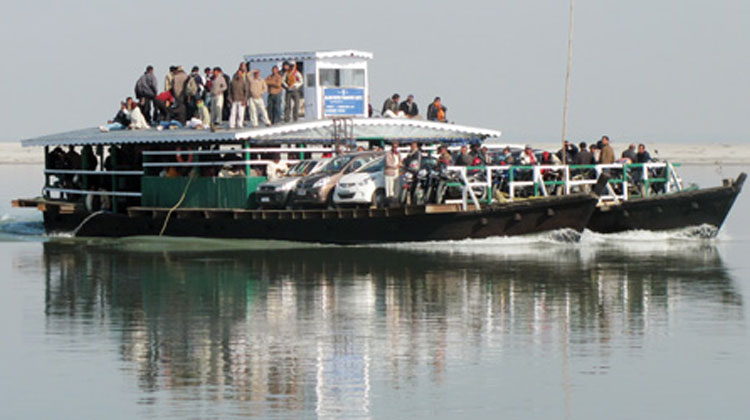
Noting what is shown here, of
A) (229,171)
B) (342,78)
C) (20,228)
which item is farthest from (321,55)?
(20,228)

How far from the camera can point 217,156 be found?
37.1 metres

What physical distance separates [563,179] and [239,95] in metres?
8.37

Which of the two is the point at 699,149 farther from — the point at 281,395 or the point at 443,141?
the point at 281,395

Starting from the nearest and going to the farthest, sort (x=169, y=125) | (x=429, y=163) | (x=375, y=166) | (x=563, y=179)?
(x=429, y=163), (x=375, y=166), (x=563, y=179), (x=169, y=125)

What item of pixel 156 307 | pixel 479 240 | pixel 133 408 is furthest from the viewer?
pixel 479 240

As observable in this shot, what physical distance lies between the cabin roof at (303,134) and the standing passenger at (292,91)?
4.02 feet

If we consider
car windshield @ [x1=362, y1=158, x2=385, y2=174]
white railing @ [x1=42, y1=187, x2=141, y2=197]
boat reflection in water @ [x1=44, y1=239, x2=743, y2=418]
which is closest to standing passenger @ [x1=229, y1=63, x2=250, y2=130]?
white railing @ [x1=42, y1=187, x2=141, y2=197]

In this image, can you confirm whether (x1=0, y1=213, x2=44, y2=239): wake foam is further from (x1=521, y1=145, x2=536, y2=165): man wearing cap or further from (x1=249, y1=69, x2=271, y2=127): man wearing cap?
(x1=521, y1=145, x2=536, y2=165): man wearing cap

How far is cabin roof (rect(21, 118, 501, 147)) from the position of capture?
34375 millimetres

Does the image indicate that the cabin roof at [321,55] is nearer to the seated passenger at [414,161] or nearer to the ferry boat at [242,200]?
the ferry boat at [242,200]

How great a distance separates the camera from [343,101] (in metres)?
37.5

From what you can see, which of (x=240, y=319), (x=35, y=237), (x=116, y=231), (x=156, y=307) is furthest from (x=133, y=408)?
(x=35, y=237)

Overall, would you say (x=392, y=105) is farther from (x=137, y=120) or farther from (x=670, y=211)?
(x=670, y=211)

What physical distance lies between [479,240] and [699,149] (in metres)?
119
